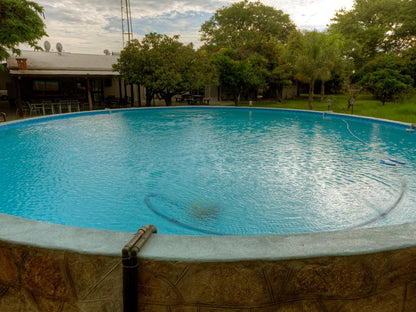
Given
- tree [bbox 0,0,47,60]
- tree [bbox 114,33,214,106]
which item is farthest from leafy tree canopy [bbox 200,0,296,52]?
tree [bbox 0,0,47,60]

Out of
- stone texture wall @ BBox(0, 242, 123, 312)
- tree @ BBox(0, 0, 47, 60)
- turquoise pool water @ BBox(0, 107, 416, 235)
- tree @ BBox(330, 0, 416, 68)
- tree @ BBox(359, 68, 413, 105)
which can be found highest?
tree @ BBox(330, 0, 416, 68)

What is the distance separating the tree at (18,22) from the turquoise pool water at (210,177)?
4.15 m

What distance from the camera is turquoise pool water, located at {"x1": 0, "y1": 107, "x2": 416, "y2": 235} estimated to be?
5.14 meters

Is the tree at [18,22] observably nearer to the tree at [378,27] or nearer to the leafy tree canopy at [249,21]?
the leafy tree canopy at [249,21]

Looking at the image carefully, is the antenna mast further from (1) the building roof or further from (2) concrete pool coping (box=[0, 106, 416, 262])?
(2) concrete pool coping (box=[0, 106, 416, 262])

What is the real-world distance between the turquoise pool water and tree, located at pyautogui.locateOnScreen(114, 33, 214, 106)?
6517mm

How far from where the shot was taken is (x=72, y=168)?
7.59 meters

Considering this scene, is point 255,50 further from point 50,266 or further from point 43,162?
point 50,266

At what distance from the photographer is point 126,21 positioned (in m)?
26.2

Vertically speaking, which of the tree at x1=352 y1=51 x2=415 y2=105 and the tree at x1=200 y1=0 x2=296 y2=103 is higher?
the tree at x1=200 y1=0 x2=296 y2=103

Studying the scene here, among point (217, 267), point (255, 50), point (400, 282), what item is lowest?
point (400, 282)

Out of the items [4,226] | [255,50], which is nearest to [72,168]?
[4,226]

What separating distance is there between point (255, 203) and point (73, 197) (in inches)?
147

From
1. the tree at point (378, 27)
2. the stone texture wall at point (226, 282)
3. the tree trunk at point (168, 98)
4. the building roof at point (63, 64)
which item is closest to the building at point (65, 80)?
the building roof at point (63, 64)
